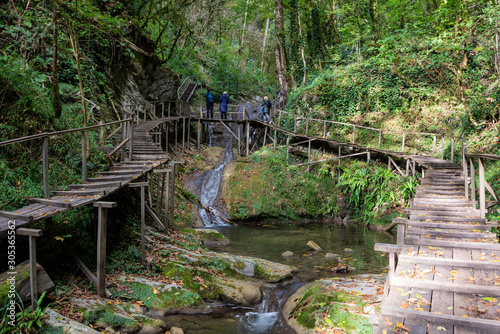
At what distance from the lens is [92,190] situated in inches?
259

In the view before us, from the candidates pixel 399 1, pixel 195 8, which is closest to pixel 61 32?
pixel 399 1

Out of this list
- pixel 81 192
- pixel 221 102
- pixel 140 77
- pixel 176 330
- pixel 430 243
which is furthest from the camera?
pixel 221 102

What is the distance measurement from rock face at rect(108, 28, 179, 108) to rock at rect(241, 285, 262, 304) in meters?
12.3

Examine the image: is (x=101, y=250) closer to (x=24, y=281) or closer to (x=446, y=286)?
(x=24, y=281)

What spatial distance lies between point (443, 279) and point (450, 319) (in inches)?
41.5

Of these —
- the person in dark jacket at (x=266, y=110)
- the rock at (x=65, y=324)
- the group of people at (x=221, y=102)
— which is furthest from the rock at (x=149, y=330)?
the person in dark jacket at (x=266, y=110)

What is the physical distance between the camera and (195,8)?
3219 centimetres

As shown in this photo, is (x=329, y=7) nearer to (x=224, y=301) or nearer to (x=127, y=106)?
(x=127, y=106)

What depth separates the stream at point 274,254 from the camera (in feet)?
20.6

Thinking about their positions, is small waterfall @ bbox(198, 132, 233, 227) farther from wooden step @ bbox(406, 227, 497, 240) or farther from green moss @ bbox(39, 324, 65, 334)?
green moss @ bbox(39, 324, 65, 334)

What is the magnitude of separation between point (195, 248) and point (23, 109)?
5.72 metres

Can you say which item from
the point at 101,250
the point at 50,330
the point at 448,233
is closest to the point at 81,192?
the point at 101,250

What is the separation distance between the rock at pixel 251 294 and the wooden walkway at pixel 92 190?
355 cm

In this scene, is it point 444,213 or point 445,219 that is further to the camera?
point 444,213
